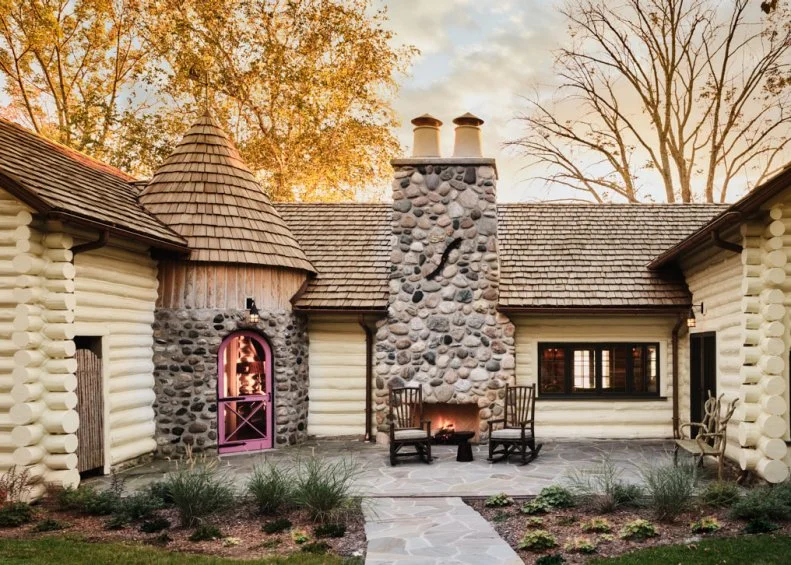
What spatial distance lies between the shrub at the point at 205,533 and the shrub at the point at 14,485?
2315 mm

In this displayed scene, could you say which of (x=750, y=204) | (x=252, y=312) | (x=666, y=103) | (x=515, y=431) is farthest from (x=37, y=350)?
(x=666, y=103)

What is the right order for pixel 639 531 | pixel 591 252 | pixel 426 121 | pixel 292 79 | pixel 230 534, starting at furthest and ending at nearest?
pixel 292 79 < pixel 591 252 < pixel 426 121 < pixel 230 534 < pixel 639 531

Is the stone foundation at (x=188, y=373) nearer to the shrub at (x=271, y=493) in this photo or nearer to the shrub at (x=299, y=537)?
the shrub at (x=271, y=493)

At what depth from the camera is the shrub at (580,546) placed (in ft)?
19.4

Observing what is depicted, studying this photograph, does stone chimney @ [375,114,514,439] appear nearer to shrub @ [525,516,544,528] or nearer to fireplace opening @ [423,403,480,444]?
fireplace opening @ [423,403,480,444]

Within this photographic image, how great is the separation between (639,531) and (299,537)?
3.24 m

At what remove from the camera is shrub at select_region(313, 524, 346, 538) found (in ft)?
A: 21.3

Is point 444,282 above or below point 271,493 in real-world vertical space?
above

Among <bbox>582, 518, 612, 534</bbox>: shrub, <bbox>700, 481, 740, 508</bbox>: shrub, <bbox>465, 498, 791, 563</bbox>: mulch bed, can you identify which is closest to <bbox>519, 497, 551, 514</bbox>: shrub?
<bbox>465, 498, 791, 563</bbox>: mulch bed

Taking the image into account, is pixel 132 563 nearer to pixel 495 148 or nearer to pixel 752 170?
pixel 495 148

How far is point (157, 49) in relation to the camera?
69.2 ft

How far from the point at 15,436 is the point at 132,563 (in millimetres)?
3010

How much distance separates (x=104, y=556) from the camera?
19.0 ft

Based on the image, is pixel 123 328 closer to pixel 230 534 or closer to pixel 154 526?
pixel 154 526
